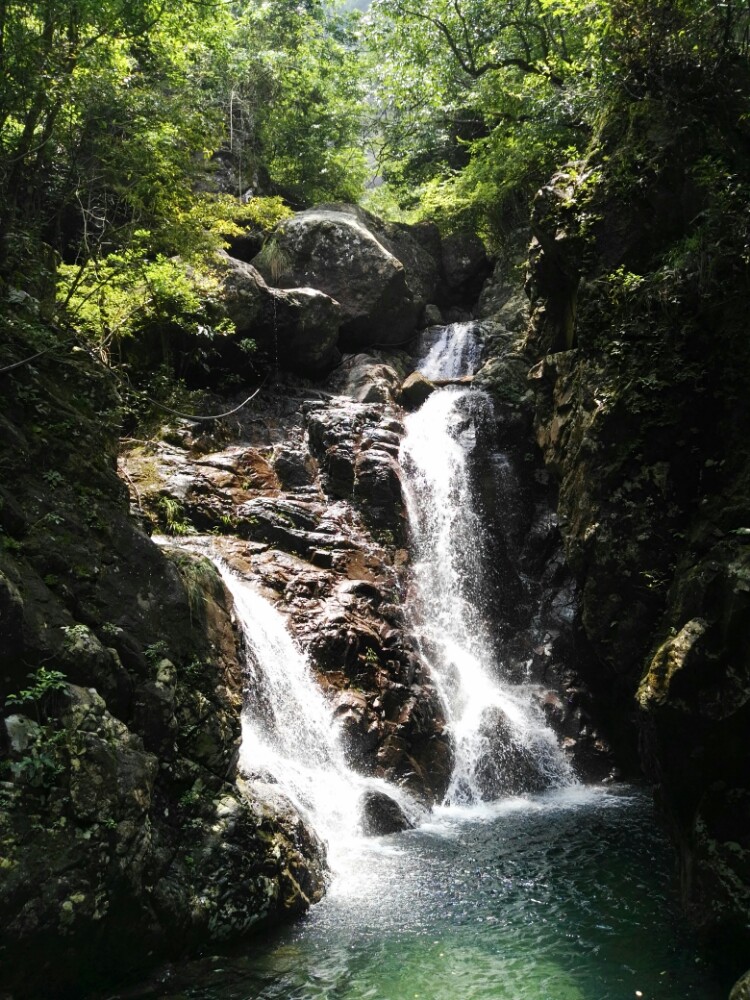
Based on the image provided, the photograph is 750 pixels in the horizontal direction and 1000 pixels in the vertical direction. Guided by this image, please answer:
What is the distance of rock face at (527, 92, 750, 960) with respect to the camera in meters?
6.25

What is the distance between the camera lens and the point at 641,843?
8.31m

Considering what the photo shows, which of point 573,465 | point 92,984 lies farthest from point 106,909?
point 573,465

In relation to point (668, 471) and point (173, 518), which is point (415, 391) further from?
point (668, 471)

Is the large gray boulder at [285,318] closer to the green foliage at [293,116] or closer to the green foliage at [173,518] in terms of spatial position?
the green foliage at [173,518]

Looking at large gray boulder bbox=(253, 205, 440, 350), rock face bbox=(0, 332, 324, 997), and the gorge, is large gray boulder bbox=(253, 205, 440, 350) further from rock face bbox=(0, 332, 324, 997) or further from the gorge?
rock face bbox=(0, 332, 324, 997)

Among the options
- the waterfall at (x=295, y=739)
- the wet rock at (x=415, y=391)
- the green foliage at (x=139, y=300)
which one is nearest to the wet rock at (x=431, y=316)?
the wet rock at (x=415, y=391)

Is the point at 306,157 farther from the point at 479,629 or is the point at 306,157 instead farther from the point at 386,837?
the point at 386,837

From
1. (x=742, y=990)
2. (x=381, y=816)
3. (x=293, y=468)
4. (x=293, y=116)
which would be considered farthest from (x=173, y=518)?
(x=293, y=116)

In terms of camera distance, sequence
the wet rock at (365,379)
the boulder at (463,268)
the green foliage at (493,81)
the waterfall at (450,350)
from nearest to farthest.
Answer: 1. the green foliage at (493,81)
2. the wet rock at (365,379)
3. the waterfall at (450,350)
4. the boulder at (463,268)

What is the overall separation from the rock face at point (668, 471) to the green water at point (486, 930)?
0.70 meters

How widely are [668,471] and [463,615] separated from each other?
19.1ft

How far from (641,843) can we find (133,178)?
10.9 m

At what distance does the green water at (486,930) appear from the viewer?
5.56 metres

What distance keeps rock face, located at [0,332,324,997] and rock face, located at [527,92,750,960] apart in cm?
399
